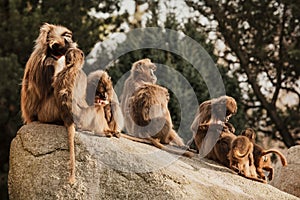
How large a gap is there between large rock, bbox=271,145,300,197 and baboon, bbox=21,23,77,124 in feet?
18.1

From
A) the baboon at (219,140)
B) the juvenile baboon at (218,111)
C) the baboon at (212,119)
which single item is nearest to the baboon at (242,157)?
the baboon at (219,140)

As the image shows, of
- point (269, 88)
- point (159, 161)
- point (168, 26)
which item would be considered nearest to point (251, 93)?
point (269, 88)

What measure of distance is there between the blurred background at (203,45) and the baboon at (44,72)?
650 cm

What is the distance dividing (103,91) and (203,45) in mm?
9417

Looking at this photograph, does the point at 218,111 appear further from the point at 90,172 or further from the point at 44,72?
the point at 44,72

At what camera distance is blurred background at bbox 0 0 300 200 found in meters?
Answer: 16.7

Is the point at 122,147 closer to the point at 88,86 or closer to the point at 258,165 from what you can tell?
the point at 88,86

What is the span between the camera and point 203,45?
17703 millimetres

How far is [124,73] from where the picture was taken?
653 inches

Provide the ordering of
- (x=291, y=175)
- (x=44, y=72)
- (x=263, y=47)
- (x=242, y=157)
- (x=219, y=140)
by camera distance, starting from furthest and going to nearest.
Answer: (x=263, y=47), (x=291, y=175), (x=219, y=140), (x=242, y=157), (x=44, y=72)

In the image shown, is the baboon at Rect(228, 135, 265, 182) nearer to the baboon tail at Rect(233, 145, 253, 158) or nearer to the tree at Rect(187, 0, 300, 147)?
the baboon tail at Rect(233, 145, 253, 158)

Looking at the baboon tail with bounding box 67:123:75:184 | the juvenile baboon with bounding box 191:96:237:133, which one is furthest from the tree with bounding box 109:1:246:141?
the baboon tail with bounding box 67:123:75:184

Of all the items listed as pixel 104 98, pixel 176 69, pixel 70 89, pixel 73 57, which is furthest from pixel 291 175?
pixel 73 57

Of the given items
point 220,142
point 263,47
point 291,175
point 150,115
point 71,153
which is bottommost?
point 71,153
